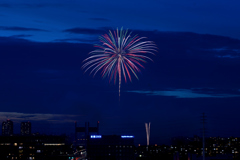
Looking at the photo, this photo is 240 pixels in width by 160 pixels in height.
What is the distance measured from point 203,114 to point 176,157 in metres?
56.1

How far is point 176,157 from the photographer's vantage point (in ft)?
552

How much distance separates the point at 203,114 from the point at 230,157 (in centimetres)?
6636

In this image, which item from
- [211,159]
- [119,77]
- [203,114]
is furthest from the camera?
[211,159]

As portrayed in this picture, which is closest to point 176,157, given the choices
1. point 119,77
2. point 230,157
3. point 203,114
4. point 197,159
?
point 197,159

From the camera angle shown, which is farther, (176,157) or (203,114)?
(176,157)

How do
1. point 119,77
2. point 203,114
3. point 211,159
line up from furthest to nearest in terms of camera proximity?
point 211,159
point 203,114
point 119,77

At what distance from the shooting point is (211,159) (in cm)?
16600

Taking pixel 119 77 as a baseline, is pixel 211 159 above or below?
below

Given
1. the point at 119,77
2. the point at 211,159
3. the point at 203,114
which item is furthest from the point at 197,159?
the point at 119,77

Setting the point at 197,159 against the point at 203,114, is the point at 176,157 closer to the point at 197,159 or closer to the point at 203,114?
the point at 197,159

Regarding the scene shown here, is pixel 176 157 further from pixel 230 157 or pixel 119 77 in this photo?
pixel 119 77

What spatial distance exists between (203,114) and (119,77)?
30217 millimetres

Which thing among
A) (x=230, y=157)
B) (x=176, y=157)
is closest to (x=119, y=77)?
(x=176, y=157)

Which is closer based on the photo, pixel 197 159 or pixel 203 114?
pixel 203 114
